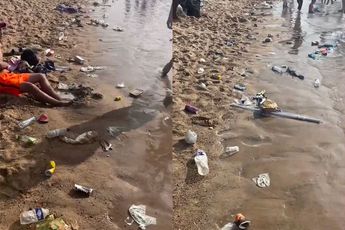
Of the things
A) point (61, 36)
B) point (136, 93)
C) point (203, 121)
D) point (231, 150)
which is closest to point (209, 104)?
point (203, 121)

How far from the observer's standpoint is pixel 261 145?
4188 millimetres

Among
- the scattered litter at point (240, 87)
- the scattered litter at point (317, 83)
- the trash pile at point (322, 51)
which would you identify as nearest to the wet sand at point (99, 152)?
the scattered litter at point (240, 87)

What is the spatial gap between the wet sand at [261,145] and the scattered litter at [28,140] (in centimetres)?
131

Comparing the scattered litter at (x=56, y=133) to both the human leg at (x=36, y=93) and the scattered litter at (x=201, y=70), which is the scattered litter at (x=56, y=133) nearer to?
the human leg at (x=36, y=93)

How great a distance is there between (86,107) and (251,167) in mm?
1935

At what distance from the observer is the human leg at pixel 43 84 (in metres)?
4.63

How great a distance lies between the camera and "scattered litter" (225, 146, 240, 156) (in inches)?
158

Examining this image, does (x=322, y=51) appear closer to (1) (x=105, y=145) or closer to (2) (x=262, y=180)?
(2) (x=262, y=180)

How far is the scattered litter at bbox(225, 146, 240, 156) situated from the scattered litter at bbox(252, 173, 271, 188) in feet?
1.38

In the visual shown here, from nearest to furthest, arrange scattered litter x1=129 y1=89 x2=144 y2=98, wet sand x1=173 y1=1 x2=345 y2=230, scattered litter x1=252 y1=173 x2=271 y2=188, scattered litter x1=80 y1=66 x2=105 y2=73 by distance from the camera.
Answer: wet sand x1=173 y1=1 x2=345 y2=230
scattered litter x1=252 y1=173 x2=271 y2=188
scattered litter x1=129 y1=89 x2=144 y2=98
scattered litter x1=80 y1=66 x2=105 y2=73

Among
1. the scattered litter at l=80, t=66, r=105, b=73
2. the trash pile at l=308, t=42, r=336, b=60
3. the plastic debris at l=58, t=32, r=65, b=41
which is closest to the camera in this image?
the scattered litter at l=80, t=66, r=105, b=73

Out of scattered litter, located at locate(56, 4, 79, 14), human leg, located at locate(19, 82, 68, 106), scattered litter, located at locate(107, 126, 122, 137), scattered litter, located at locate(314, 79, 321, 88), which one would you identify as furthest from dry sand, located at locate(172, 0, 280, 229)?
scattered litter, located at locate(56, 4, 79, 14)

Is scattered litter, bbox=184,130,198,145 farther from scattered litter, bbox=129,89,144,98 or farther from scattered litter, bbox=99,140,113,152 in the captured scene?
scattered litter, bbox=129,89,144,98

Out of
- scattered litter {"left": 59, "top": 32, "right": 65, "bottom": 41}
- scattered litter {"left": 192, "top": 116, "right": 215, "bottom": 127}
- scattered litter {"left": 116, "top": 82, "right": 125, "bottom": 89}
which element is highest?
scattered litter {"left": 59, "top": 32, "right": 65, "bottom": 41}
